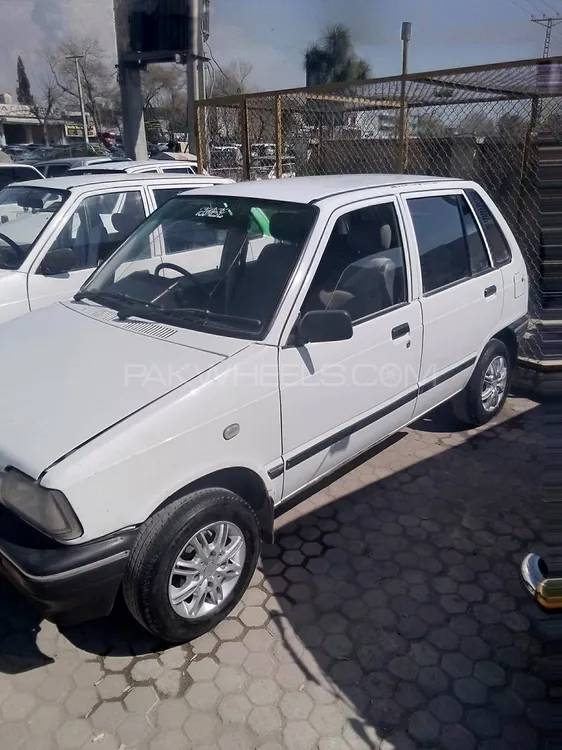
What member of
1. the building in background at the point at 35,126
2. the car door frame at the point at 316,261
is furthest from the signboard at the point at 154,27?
the building in background at the point at 35,126

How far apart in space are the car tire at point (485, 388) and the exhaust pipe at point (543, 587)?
255 cm

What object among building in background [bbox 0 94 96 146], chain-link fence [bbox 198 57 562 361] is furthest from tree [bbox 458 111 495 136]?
building in background [bbox 0 94 96 146]

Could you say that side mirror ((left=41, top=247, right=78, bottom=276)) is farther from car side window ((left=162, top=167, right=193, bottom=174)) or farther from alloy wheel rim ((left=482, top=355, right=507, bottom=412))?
alloy wheel rim ((left=482, top=355, right=507, bottom=412))

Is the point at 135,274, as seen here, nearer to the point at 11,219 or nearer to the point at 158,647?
the point at 158,647

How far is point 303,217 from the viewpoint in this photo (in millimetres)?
3029

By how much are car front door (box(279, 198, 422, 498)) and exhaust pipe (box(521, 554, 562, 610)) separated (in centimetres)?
126

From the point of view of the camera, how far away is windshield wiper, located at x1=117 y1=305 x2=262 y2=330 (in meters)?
2.79

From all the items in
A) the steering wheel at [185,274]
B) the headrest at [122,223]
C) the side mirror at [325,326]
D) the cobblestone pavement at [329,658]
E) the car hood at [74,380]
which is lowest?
the cobblestone pavement at [329,658]

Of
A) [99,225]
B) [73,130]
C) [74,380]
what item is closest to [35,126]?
[73,130]

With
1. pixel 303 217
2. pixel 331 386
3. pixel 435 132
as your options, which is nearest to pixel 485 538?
pixel 331 386

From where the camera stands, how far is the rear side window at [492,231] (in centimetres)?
420

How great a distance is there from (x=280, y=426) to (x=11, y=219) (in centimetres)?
434

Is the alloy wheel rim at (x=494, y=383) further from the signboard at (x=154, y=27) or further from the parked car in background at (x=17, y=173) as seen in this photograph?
the parked car in background at (x=17, y=173)

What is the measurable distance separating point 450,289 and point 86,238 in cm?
330
